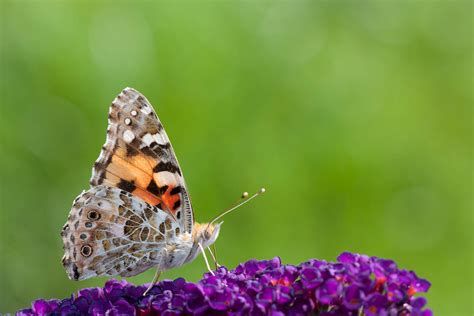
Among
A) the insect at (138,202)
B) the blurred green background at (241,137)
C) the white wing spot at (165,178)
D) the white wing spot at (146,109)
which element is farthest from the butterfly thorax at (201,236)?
the blurred green background at (241,137)

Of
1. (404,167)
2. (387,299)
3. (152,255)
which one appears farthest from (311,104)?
(387,299)

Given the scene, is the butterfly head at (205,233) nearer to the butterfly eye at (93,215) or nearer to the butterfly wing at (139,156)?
the butterfly wing at (139,156)

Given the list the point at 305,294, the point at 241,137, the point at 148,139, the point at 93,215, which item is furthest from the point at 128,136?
the point at 241,137

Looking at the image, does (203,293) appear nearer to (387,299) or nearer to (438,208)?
(387,299)

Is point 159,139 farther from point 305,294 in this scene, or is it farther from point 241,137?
point 241,137

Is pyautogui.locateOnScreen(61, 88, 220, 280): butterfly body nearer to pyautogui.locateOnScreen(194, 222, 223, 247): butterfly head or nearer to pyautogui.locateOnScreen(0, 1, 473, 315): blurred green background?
pyautogui.locateOnScreen(194, 222, 223, 247): butterfly head

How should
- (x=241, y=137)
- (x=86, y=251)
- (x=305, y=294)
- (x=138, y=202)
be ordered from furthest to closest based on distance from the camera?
1. (x=241, y=137)
2. (x=138, y=202)
3. (x=86, y=251)
4. (x=305, y=294)

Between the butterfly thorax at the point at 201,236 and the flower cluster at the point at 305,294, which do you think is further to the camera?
the butterfly thorax at the point at 201,236
